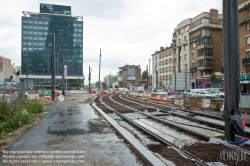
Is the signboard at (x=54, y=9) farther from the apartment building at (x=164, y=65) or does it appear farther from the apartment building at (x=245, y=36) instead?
the apartment building at (x=245, y=36)

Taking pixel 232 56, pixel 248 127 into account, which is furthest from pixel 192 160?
pixel 248 127

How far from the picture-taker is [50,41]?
134 meters

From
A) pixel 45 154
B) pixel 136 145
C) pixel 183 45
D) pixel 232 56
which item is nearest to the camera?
pixel 232 56

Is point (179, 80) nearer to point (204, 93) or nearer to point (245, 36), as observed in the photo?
point (204, 93)

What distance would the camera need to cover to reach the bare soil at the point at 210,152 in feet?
17.0

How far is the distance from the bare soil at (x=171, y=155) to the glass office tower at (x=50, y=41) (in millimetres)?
125118

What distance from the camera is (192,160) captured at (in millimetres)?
5281

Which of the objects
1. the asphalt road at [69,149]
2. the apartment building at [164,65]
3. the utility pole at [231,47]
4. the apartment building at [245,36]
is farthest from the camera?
the apartment building at [164,65]

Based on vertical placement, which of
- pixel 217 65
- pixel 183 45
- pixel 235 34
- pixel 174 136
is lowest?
pixel 174 136

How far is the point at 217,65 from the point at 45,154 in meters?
59.7

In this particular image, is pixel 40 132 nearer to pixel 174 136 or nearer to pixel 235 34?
pixel 174 136

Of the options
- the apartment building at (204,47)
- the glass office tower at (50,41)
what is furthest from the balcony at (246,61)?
the glass office tower at (50,41)

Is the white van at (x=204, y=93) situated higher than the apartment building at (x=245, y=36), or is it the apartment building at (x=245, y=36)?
the apartment building at (x=245, y=36)

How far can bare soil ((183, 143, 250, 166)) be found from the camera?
5.19 meters
